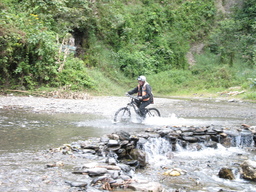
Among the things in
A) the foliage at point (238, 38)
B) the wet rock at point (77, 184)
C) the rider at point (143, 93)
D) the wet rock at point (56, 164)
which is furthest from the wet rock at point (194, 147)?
the foliage at point (238, 38)

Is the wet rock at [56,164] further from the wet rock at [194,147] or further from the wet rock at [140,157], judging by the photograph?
the wet rock at [194,147]

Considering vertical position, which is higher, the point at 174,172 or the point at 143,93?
the point at 143,93

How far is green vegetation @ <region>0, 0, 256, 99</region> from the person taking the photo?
19.0m

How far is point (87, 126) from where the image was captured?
32.7 feet

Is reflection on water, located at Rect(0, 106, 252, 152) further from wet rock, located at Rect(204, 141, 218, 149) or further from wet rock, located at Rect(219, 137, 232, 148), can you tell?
wet rock, located at Rect(219, 137, 232, 148)

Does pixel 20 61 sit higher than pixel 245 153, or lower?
higher

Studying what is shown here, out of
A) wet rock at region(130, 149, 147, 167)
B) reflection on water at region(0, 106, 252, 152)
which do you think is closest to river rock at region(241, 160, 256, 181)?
wet rock at region(130, 149, 147, 167)

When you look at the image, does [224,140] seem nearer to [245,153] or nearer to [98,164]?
[245,153]

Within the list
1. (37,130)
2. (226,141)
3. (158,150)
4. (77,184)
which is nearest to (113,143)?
(158,150)

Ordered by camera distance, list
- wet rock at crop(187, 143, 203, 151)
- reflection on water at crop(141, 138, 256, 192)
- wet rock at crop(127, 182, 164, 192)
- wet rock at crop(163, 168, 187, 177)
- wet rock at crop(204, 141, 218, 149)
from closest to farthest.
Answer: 1. wet rock at crop(127, 182, 164, 192)
2. reflection on water at crop(141, 138, 256, 192)
3. wet rock at crop(163, 168, 187, 177)
4. wet rock at crop(187, 143, 203, 151)
5. wet rock at crop(204, 141, 218, 149)

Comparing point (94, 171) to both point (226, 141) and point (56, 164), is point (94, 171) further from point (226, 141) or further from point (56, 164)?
point (226, 141)

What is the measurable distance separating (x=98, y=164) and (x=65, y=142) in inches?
88.5

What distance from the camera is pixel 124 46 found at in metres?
35.1

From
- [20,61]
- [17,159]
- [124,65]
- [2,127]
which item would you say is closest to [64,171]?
[17,159]
